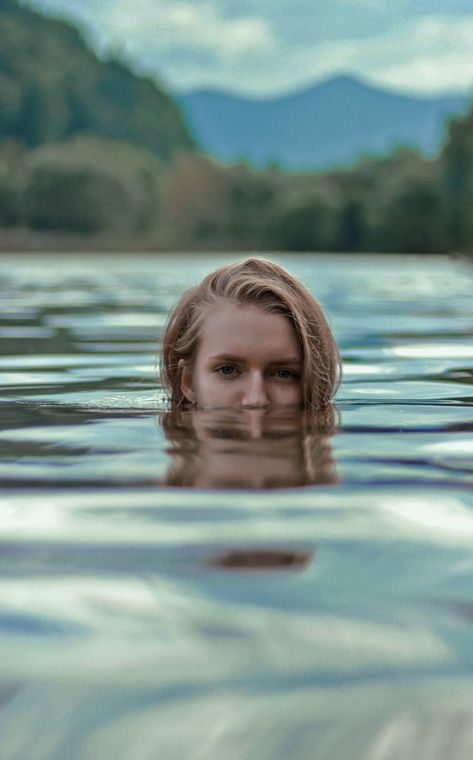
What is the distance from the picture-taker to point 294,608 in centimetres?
146

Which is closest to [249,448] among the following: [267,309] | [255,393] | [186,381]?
[255,393]

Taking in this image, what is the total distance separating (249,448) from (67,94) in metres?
120

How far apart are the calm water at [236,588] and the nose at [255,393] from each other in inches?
4.2

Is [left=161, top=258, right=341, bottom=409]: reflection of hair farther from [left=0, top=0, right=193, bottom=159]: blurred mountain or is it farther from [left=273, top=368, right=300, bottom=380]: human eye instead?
[left=0, top=0, right=193, bottom=159]: blurred mountain

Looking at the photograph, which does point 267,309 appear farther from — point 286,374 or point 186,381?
point 186,381

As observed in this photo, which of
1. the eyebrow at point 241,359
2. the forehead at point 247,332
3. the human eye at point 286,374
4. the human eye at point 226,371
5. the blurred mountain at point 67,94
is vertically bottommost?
the human eye at point 286,374

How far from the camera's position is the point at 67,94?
Result: 118 metres

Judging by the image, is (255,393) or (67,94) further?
(67,94)

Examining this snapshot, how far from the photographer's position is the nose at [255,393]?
3342mm

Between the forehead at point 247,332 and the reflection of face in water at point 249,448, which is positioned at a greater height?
the forehead at point 247,332

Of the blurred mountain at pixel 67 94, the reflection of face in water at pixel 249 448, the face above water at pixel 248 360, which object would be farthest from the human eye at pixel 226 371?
the blurred mountain at pixel 67 94

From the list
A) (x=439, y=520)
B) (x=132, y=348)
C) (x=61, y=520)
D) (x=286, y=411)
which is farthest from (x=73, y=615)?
(x=132, y=348)

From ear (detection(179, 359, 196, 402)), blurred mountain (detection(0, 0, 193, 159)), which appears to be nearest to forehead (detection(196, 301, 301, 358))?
ear (detection(179, 359, 196, 402))

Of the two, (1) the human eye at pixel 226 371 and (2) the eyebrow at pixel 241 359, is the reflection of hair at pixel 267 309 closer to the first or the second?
(2) the eyebrow at pixel 241 359
